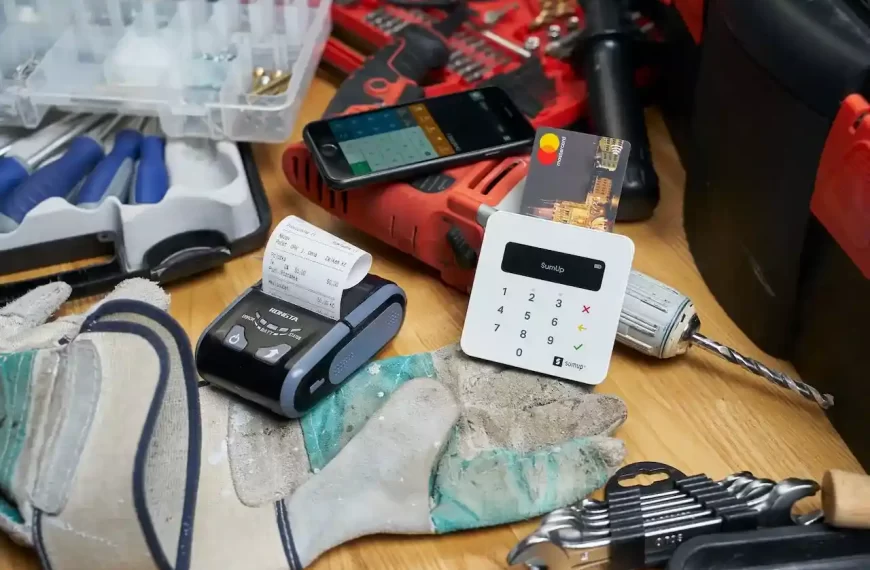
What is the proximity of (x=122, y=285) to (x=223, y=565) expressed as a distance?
0.21 m

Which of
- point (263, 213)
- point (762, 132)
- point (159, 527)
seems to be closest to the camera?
point (159, 527)

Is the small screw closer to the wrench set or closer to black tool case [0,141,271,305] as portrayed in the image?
black tool case [0,141,271,305]

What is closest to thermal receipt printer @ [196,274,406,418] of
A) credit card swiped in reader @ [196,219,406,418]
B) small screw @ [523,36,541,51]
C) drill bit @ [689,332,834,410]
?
credit card swiped in reader @ [196,219,406,418]

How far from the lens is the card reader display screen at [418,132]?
58 cm

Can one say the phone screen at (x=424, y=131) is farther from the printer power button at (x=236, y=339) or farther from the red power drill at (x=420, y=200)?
the printer power button at (x=236, y=339)

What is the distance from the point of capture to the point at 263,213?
0.61 metres

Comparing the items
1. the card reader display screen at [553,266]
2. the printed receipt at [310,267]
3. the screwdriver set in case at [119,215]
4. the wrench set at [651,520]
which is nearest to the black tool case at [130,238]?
the screwdriver set in case at [119,215]

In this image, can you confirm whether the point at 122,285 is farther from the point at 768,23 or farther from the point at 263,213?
the point at 768,23

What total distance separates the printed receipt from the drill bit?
0.23 meters

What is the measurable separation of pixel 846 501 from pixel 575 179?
0.25 meters

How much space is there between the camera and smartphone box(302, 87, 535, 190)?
57 centimetres

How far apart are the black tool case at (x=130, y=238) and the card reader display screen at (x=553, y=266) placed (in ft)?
0.67

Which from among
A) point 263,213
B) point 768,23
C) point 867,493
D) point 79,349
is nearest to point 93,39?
point 263,213

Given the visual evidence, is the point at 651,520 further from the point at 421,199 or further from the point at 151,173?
the point at 151,173
